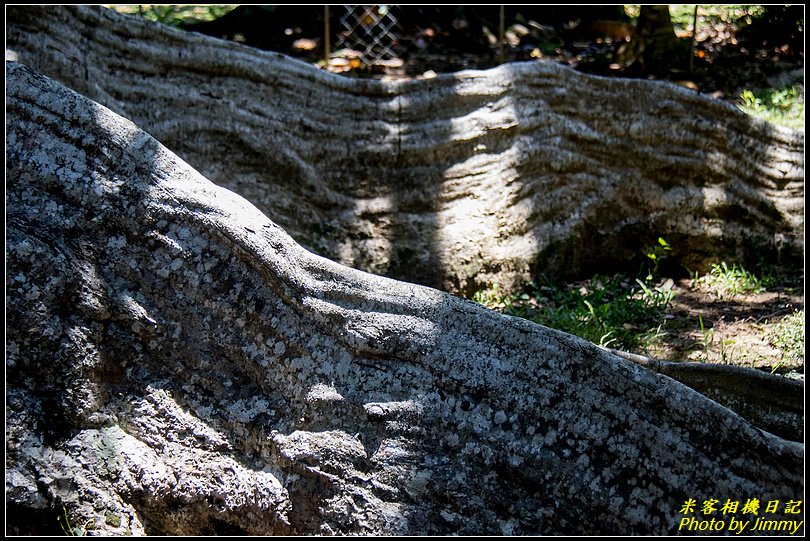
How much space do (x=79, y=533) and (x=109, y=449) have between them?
0.23 metres

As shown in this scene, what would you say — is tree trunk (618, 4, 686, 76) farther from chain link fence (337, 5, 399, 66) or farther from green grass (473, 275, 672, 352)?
green grass (473, 275, 672, 352)

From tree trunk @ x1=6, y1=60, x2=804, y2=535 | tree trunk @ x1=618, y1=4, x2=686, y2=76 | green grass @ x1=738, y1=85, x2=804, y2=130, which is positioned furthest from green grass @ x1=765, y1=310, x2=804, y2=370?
tree trunk @ x1=618, y1=4, x2=686, y2=76

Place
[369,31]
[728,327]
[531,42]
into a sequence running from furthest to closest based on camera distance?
[531,42] < [369,31] < [728,327]

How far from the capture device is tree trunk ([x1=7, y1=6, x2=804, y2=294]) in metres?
4.02

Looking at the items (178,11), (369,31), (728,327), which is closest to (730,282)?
(728,327)

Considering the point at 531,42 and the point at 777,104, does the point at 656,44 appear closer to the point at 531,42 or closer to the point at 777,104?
Answer: the point at 777,104

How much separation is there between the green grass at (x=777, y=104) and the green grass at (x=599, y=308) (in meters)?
2.31

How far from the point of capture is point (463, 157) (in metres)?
4.38

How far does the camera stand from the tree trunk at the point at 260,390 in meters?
1.96

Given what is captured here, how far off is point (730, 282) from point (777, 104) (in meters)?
2.55

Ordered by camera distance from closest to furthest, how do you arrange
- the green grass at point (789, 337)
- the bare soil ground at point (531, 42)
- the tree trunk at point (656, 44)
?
the green grass at point (789, 337) < the tree trunk at point (656, 44) < the bare soil ground at point (531, 42)

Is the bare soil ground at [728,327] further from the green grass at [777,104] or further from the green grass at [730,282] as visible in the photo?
the green grass at [777,104]

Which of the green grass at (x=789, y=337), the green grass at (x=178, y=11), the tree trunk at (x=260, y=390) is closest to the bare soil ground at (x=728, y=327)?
the green grass at (x=789, y=337)

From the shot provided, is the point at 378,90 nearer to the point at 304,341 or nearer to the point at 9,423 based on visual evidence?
the point at 304,341
